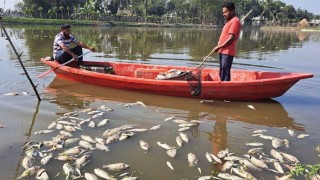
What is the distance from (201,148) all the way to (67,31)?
6427 millimetres

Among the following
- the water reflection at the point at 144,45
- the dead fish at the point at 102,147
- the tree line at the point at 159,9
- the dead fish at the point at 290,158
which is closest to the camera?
the dead fish at the point at 290,158

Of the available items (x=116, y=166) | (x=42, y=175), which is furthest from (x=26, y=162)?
(x=116, y=166)

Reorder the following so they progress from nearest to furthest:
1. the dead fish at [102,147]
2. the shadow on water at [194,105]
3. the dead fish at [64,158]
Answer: the dead fish at [64,158] < the dead fish at [102,147] < the shadow on water at [194,105]

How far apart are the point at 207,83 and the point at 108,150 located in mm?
3706

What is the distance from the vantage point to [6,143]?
5742 millimetres

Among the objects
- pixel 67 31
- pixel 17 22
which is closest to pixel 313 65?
pixel 67 31

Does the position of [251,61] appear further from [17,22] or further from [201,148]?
[17,22]

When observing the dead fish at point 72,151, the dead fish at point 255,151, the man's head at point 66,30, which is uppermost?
the man's head at point 66,30

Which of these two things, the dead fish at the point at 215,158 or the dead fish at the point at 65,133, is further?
the dead fish at the point at 65,133

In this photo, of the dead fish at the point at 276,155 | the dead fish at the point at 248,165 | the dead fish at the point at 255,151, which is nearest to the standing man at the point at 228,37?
the dead fish at the point at 255,151

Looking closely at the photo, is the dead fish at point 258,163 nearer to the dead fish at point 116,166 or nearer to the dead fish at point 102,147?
the dead fish at point 116,166

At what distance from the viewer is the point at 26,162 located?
16.3 feet

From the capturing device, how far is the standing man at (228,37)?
7.96 metres

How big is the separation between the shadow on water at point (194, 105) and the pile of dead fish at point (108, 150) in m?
0.93
